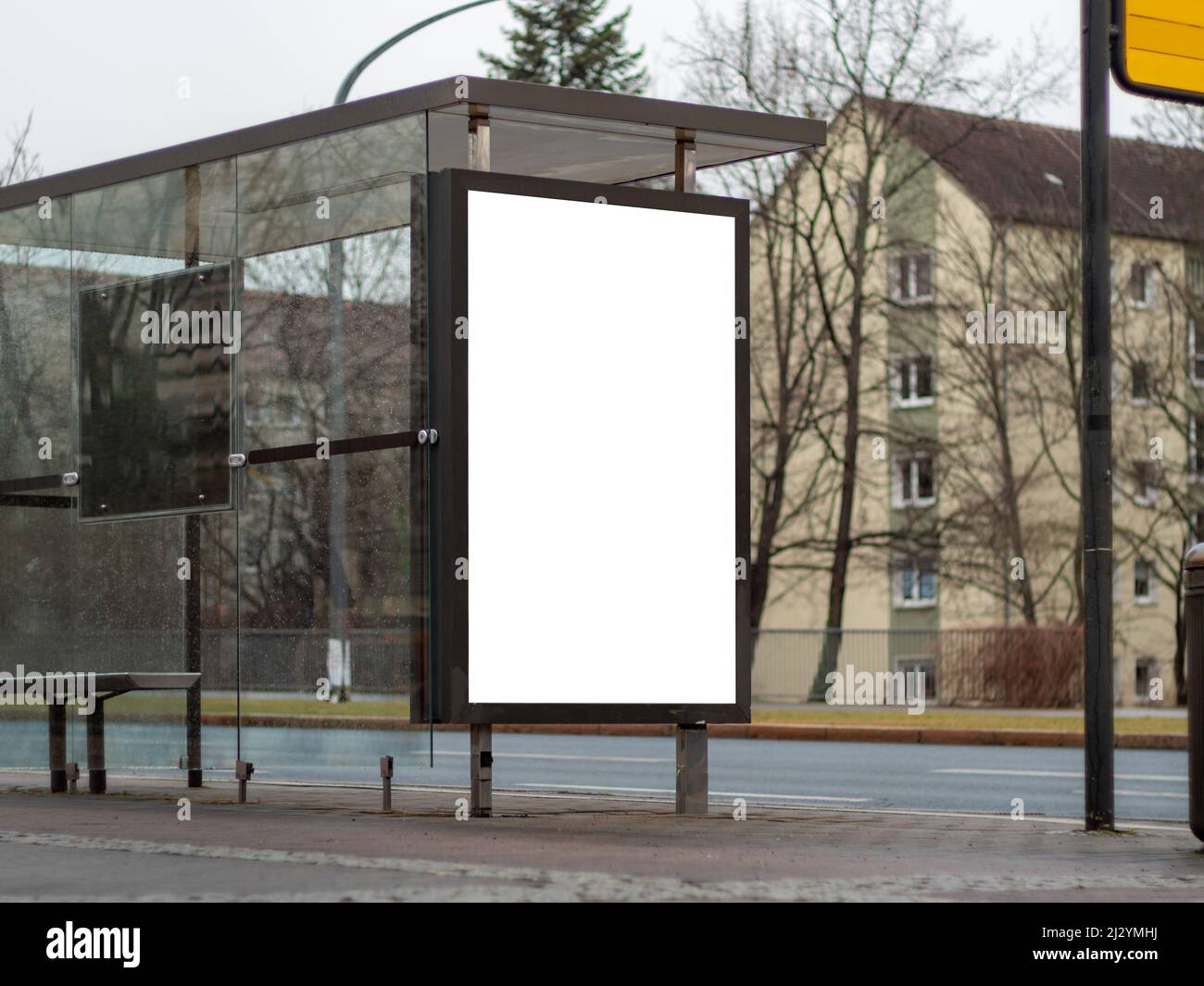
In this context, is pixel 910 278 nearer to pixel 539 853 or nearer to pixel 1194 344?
pixel 1194 344

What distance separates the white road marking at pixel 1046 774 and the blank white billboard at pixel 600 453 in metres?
7.00

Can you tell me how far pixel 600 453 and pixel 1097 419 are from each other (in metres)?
2.63

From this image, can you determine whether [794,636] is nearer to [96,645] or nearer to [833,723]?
[833,723]

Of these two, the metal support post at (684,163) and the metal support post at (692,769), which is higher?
the metal support post at (684,163)

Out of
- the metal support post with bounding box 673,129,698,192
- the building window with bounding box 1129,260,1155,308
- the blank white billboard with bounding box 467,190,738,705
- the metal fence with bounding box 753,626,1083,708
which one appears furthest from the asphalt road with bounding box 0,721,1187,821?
the building window with bounding box 1129,260,1155,308

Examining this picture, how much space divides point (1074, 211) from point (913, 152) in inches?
187

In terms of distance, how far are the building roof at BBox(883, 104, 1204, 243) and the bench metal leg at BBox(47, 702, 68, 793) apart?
2457 cm

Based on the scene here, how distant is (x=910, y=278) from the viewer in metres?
39.8

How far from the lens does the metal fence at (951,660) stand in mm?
30750

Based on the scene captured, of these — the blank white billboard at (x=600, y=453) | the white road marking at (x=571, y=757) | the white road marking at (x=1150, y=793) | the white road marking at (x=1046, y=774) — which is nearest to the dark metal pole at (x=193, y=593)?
the blank white billboard at (x=600, y=453)

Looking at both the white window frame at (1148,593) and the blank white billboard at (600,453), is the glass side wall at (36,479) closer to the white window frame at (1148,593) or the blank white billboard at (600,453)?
the blank white billboard at (600,453)

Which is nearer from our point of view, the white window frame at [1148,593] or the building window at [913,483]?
the building window at [913,483]

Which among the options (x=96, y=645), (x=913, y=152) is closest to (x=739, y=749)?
Answer: (x=96, y=645)

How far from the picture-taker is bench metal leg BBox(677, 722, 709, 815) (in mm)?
10766
